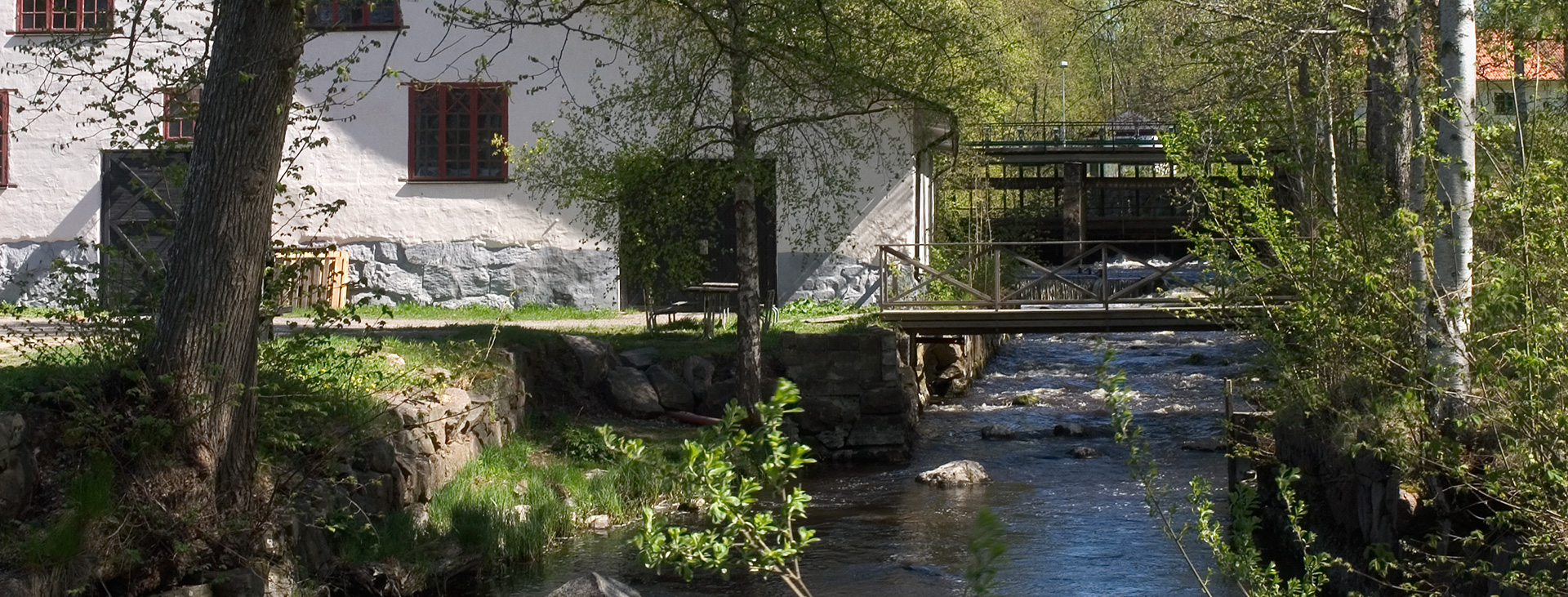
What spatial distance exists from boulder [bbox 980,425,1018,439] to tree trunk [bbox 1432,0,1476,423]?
8.66 meters

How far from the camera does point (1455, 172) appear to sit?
7355mm

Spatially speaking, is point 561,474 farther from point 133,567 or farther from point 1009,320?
point 1009,320

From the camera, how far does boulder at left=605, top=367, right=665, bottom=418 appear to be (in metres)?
14.9

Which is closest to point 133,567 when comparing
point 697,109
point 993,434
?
point 697,109

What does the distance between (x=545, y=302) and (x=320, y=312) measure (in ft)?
42.8

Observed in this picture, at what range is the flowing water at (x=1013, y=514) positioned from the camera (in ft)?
31.7

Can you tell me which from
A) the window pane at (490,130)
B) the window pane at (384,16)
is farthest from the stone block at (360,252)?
the window pane at (384,16)

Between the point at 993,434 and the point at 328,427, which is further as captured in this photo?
the point at 993,434

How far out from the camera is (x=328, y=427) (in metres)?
9.48

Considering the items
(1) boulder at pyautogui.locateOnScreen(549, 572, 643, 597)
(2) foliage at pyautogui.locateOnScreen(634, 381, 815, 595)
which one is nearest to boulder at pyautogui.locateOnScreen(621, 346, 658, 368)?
(1) boulder at pyautogui.locateOnScreen(549, 572, 643, 597)

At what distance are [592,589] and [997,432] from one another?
349 inches

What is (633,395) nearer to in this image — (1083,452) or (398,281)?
(1083,452)

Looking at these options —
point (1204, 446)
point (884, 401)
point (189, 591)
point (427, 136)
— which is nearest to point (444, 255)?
point (427, 136)

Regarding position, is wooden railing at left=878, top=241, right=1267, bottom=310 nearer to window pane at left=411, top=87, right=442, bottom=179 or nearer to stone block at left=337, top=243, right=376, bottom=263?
window pane at left=411, top=87, right=442, bottom=179
